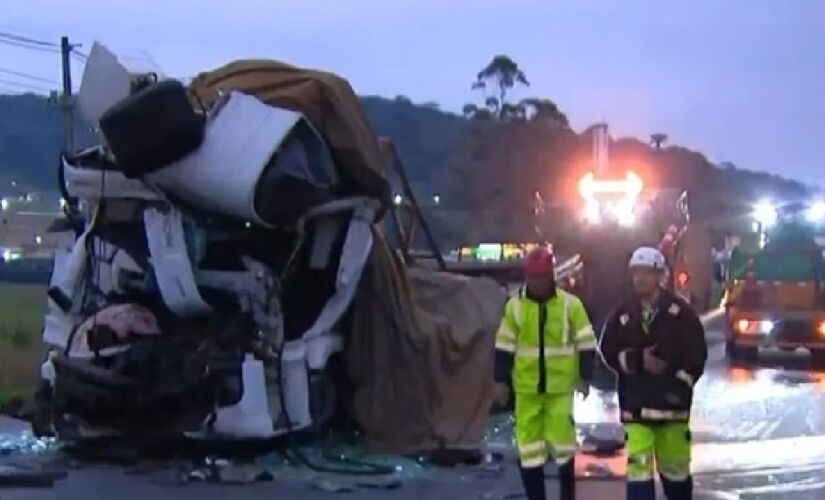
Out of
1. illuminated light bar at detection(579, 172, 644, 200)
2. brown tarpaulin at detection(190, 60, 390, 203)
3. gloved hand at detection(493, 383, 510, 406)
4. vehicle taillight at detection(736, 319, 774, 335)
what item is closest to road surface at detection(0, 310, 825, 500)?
gloved hand at detection(493, 383, 510, 406)

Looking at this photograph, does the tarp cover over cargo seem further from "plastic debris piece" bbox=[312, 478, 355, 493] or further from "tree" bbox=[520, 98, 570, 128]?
"tree" bbox=[520, 98, 570, 128]

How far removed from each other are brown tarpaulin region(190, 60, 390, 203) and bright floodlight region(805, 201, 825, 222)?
17.5m

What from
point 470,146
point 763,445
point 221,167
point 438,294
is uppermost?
point 470,146

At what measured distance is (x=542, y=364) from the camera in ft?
31.4

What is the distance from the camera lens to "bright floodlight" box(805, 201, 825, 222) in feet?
95.1

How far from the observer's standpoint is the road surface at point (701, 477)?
10875mm

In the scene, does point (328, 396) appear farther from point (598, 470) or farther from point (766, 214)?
point (766, 214)

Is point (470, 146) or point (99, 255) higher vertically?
point (470, 146)

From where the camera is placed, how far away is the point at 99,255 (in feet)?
41.2

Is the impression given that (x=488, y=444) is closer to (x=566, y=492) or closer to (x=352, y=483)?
(x=352, y=483)

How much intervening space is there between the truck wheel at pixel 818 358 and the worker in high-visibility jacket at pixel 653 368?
1588cm

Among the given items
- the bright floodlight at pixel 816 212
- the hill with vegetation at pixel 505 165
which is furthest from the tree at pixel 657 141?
the bright floodlight at pixel 816 212

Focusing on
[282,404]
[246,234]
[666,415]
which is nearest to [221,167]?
[246,234]

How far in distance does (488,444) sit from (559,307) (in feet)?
12.4
